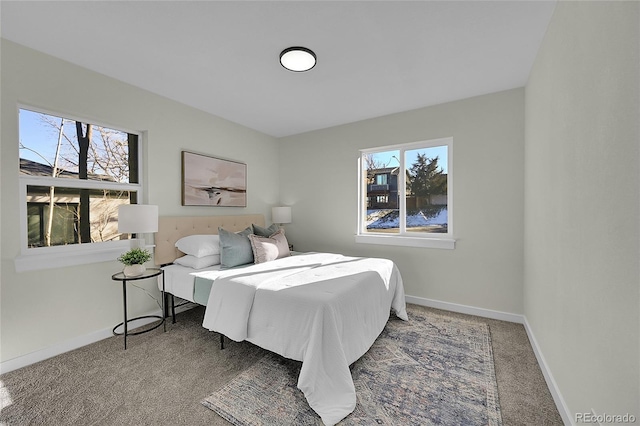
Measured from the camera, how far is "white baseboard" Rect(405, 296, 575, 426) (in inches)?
59.4

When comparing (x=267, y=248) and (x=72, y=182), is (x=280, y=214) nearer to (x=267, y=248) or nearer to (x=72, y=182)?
(x=267, y=248)

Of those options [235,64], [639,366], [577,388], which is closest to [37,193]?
[235,64]

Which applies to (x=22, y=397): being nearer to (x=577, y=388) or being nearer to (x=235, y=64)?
(x=235, y=64)

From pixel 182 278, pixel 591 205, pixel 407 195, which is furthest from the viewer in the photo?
pixel 407 195

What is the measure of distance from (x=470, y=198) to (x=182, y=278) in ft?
11.1

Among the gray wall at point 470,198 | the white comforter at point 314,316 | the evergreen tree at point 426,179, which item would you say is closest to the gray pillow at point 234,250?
the white comforter at point 314,316

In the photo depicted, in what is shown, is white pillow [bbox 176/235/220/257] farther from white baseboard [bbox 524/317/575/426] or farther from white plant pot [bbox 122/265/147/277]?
white baseboard [bbox 524/317/575/426]

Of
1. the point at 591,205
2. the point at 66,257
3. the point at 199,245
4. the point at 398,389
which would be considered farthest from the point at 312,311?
the point at 66,257

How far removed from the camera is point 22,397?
67.4 inches

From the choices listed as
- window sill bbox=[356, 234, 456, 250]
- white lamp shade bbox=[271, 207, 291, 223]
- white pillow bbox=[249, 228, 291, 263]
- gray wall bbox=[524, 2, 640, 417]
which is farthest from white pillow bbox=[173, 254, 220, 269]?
gray wall bbox=[524, 2, 640, 417]

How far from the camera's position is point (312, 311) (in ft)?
5.63

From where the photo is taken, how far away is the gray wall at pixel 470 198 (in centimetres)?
283

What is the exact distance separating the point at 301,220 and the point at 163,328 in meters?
2.43

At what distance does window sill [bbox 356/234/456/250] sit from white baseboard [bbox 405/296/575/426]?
72cm
